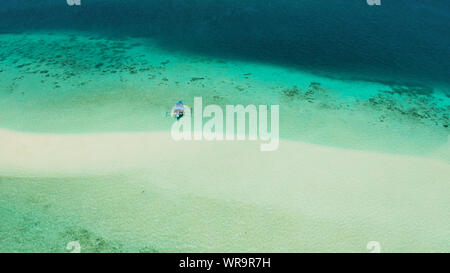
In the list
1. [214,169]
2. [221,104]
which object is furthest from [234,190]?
[221,104]

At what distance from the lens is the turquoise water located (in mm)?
12273

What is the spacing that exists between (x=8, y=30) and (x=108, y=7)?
12309mm

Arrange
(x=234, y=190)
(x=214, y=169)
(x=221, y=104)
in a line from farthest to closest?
(x=221, y=104) < (x=214, y=169) < (x=234, y=190)

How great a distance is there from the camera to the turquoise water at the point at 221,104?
12.3 meters

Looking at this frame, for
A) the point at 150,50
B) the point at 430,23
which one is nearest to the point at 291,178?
the point at 150,50

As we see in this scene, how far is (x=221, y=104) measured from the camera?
2117 centimetres

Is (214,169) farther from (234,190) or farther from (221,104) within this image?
(221,104)

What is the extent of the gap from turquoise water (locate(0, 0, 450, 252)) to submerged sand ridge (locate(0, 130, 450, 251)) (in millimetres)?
75

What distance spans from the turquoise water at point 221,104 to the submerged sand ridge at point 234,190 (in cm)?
7

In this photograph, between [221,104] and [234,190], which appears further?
[221,104]

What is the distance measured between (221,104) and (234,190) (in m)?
8.89

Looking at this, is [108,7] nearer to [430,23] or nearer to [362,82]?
[362,82]

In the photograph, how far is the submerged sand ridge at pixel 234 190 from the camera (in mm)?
12195

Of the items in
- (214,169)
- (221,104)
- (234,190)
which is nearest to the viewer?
(234,190)
